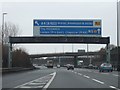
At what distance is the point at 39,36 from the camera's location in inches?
2213

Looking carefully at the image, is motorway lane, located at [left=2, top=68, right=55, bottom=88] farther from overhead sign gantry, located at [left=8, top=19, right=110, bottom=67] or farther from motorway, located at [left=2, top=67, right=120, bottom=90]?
overhead sign gantry, located at [left=8, top=19, right=110, bottom=67]

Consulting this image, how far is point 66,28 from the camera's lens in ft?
182

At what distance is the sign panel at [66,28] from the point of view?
55531 mm

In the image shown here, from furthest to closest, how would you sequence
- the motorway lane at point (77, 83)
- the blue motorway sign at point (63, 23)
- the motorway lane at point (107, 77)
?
the blue motorway sign at point (63, 23), the motorway lane at point (107, 77), the motorway lane at point (77, 83)

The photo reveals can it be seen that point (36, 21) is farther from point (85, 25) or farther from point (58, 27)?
point (85, 25)

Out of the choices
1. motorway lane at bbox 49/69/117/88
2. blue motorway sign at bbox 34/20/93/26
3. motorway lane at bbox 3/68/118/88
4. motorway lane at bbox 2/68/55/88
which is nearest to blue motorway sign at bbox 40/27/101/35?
blue motorway sign at bbox 34/20/93/26

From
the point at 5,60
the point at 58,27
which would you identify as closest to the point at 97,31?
the point at 58,27

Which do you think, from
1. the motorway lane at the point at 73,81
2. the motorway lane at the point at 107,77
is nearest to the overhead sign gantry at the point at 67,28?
the motorway lane at the point at 107,77

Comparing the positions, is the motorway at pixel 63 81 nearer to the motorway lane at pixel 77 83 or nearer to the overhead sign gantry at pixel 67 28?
the motorway lane at pixel 77 83

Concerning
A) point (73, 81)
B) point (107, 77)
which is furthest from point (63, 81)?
point (107, 77)

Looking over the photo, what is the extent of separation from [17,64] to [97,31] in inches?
1334

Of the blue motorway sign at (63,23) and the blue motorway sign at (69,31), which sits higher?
the blue motorway sign at (63,23)

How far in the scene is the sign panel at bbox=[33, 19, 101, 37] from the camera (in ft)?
182

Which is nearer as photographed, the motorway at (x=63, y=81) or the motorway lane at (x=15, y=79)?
the motorway at (x=63, y=81)
